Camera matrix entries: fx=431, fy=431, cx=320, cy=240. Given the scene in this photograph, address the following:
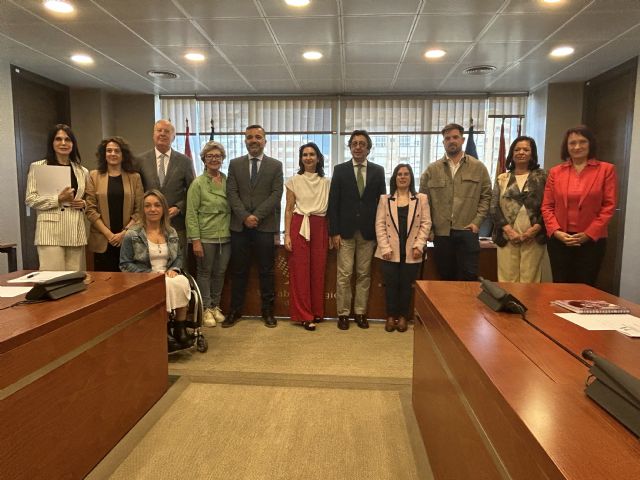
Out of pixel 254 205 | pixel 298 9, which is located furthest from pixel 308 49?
pixel 254 205

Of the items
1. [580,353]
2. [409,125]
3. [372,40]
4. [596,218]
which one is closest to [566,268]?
[596,218]

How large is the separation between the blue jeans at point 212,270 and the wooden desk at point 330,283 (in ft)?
0.51

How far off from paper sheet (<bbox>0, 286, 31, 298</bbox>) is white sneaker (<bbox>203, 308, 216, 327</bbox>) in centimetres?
182

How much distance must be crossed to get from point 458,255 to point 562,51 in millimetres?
2439

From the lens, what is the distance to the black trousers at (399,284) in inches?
137

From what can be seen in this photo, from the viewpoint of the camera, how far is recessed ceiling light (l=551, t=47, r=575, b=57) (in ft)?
13.5

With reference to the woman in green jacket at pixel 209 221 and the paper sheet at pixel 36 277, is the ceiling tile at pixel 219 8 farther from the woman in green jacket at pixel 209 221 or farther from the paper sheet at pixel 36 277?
the paper sheet at pixel 36 277

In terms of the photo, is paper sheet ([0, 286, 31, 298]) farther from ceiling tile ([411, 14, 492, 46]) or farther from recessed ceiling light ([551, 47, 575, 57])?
recessed ceiling light ([551, 47, 575, 57])

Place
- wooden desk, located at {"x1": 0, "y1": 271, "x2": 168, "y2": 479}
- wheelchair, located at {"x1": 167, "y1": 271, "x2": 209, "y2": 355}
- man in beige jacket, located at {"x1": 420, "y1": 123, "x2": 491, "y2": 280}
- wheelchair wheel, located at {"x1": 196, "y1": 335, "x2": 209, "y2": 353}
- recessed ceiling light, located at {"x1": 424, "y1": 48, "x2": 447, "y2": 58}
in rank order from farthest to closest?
1. recessed ceiling light, located at {"x1": 424, "y1": 48, "x2": 447, "y2": 58}
2. man in beige jacket, located at {"x1": 420, "y1": 123, "x2": 491, "y2": 280}
3. wheelchair wheel, located at {"x1": 196, "y1": 335, "x2": 209, "y2": 353}
4. wheelchair, located at {"x1": 167, "y1": 271, "x2": 209, "y2": 355}
5. wooden desk, located at {"x1": 0, "y1": 271, "x2": 168, "y2": 479}

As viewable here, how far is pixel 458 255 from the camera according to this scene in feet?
11.4

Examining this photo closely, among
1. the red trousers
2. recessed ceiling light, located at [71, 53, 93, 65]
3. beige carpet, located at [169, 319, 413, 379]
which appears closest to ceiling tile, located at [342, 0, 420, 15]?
the red trousers

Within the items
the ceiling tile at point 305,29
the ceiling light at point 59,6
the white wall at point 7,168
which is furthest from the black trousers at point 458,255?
the white wall at point 7,168

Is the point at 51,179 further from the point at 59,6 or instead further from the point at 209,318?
the point at 209,318

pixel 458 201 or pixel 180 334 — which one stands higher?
pixel 458 201
